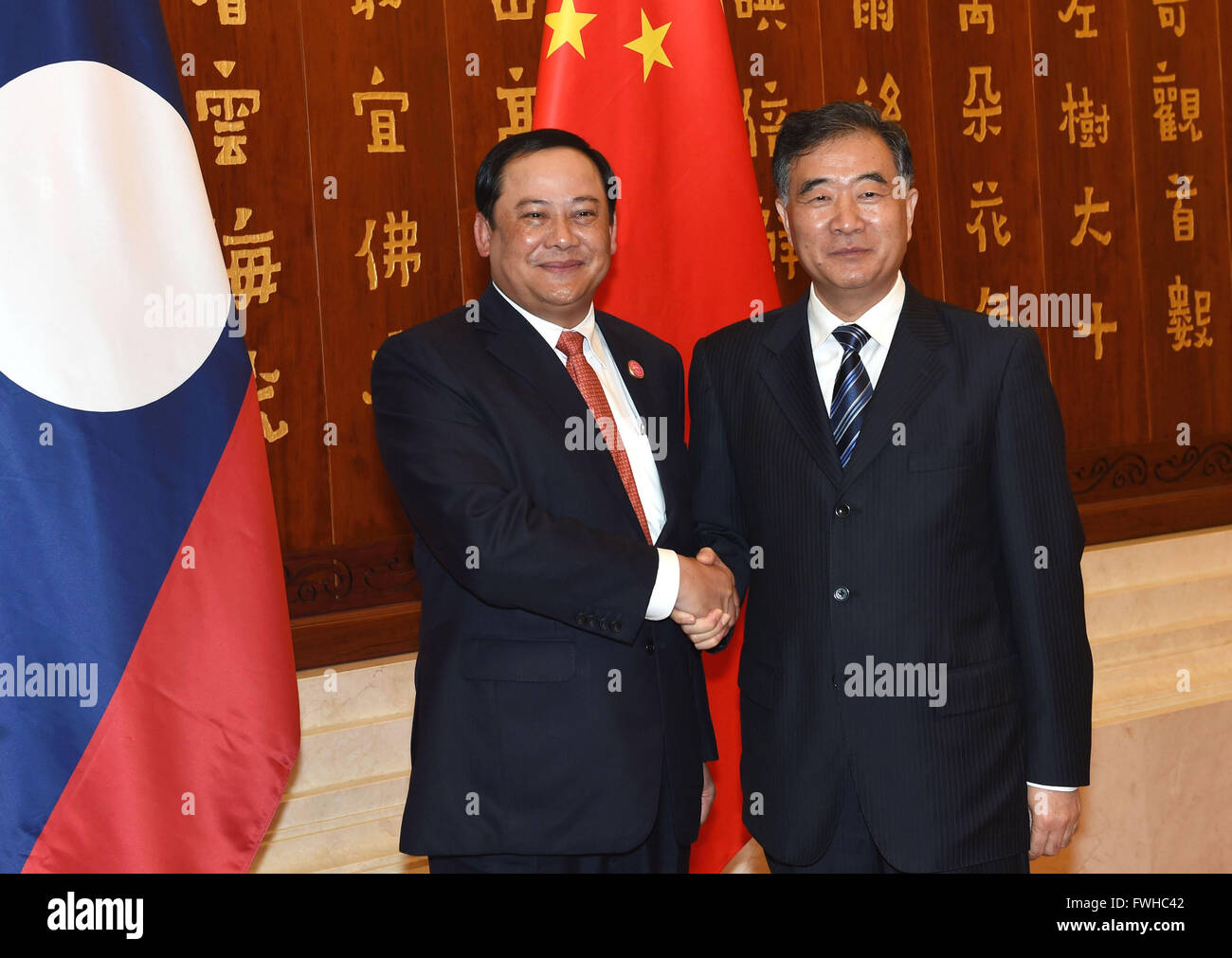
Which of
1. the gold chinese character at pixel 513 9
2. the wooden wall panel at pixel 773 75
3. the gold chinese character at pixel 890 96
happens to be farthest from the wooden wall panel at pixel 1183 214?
the gold chinese character at pixel 513 9

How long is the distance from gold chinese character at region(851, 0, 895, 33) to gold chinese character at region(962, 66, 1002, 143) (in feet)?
1.02

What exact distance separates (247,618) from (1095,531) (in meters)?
2.77

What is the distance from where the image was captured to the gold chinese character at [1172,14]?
395cm

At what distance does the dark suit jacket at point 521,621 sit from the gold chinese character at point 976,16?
7.91ft

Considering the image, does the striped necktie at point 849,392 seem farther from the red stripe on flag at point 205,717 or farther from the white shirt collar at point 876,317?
the red stripe on flag at point 205,717

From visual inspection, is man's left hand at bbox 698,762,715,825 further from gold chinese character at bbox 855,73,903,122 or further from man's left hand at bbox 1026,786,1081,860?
gold chinese character at bbox 855,73,903,122

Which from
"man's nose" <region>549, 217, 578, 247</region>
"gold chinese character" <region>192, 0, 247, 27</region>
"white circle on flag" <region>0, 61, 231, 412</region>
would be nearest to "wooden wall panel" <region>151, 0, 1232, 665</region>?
"gold chinese character" <region>192, 0, 247, 27</region>

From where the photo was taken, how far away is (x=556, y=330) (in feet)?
6.47

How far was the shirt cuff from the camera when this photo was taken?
1776 mm

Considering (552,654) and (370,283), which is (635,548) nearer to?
(552,654)

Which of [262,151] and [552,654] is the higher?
[262,151]

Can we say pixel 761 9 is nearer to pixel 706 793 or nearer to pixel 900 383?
pixel 900 383

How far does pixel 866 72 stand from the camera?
3.51 m
